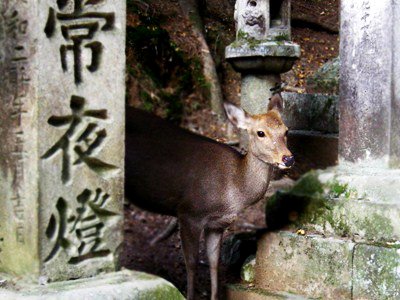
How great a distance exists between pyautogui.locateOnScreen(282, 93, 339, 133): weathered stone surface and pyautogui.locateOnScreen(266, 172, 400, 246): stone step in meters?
0.75

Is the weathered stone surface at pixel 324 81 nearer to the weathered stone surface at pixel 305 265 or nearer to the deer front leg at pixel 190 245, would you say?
the weathered stone surface at pixel 305 265

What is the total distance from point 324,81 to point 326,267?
6.45 ft

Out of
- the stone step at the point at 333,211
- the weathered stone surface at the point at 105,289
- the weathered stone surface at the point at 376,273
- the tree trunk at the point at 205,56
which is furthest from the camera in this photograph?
the tree trunk at the point at 205,56

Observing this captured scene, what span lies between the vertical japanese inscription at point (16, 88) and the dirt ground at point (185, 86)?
2.65 metres

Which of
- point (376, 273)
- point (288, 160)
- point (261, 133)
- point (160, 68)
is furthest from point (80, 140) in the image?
point (160, 68)

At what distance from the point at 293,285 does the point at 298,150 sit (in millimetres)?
1388

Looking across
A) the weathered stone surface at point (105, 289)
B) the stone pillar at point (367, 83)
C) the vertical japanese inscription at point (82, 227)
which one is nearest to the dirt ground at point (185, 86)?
the stone pillar at point (367, 83)

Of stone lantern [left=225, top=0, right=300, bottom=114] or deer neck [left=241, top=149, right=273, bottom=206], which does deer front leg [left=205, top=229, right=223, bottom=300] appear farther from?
stone lantern [left=225, top=0, right=300, bottom=114]

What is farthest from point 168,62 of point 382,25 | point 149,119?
point 382,25

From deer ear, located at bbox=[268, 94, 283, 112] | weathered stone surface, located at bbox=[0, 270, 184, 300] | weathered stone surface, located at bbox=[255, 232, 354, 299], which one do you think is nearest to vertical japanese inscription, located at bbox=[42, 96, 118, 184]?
weathered stone surface, located at bbox=[0, 270, 184, 300]

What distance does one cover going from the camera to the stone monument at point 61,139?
296 centimetres

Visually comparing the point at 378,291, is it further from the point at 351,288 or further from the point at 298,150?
the point at 298,150

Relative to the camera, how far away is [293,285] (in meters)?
4.98

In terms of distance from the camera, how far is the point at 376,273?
4.54 metres
